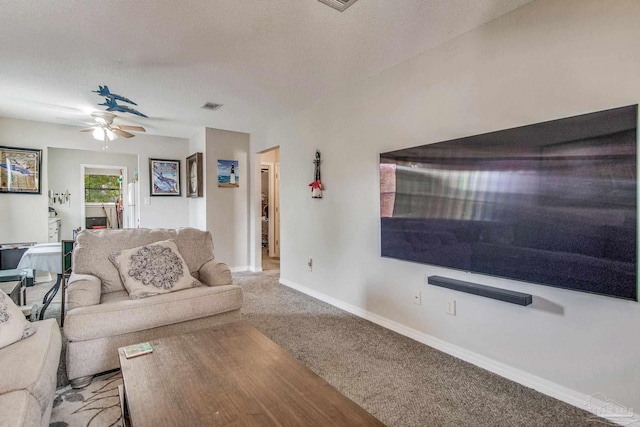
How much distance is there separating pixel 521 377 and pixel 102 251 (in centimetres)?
316

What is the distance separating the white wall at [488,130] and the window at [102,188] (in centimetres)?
694

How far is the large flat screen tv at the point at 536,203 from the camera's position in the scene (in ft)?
5.35

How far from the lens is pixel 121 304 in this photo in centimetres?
215

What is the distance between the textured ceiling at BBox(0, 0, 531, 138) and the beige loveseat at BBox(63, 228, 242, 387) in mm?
1492

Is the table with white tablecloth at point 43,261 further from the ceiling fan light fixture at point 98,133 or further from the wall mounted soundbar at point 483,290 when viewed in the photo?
the wall mounted soundbar at point 483,290

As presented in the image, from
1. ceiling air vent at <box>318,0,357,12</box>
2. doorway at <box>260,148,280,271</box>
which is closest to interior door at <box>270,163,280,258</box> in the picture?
doorway at <box>260,148,280,271</box>

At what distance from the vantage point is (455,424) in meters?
1.68

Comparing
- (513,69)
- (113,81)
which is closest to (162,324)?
(113,81)

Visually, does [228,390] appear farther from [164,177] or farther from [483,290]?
[164,177]

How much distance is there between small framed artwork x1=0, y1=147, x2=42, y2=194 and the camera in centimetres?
462

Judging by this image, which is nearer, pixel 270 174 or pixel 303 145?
pixel 303 145

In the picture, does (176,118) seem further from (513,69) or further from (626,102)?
(626,102)

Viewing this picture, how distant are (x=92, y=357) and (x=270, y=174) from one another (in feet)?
16.0

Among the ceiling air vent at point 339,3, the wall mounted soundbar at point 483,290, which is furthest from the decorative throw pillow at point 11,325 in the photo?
the wall mounted soundbar at point 483,290
